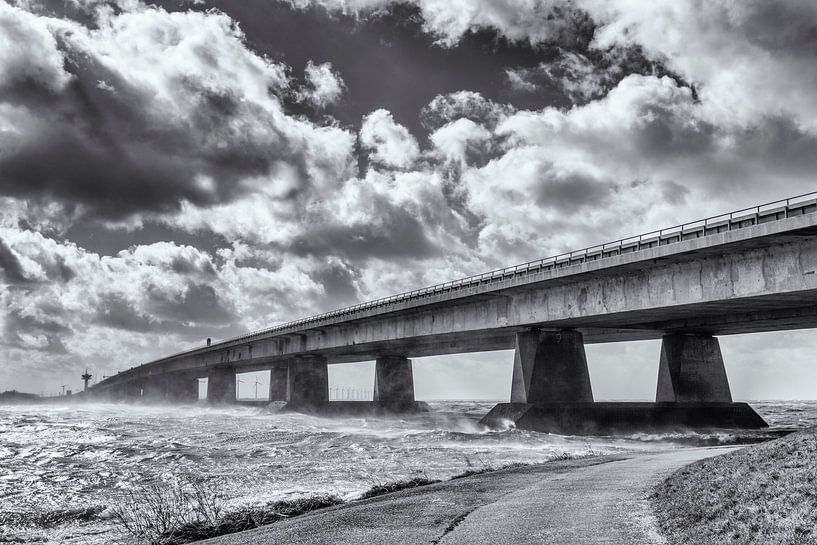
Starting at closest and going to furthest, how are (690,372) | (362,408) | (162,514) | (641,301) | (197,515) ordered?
(162,514) < (197,515) < (641,301) < (690,372) < (362,408)

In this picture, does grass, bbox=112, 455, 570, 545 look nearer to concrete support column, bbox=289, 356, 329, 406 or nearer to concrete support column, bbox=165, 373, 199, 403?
concrete support column, bbox=289, 356, 329, 406

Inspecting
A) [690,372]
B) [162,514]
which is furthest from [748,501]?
[690,372]

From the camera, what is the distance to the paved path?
11.3m

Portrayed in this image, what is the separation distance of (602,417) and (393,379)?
34174 millimetres

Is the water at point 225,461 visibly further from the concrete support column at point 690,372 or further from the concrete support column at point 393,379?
the concrete support column at point 393,379

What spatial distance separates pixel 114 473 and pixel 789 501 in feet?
65.7

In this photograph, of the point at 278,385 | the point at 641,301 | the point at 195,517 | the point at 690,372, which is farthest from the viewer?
the point at 278,385

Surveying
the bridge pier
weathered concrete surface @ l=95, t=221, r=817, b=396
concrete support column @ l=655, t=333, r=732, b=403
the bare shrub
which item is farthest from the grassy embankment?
concrete support column @ l=655, t=333, r=732, b=403

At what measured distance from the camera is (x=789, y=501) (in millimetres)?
11320

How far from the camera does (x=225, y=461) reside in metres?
26.4

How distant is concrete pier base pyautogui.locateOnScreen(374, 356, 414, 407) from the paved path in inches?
2162

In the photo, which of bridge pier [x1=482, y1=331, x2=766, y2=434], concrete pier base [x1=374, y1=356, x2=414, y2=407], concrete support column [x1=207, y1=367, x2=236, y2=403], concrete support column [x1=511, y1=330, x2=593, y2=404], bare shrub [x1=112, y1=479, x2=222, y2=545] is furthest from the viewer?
concrete support column [x1=207, y1=367, x2=236, y2=403]

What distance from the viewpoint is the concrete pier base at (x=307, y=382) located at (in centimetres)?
7844

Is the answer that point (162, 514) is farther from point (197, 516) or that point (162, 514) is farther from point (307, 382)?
point (307, 382)
